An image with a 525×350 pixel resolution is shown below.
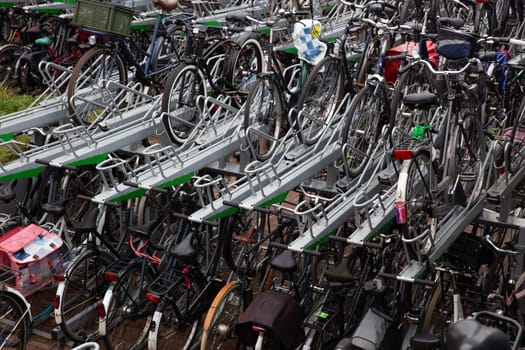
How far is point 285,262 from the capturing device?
21.6 feet

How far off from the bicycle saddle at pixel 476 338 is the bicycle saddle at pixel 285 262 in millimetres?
1915

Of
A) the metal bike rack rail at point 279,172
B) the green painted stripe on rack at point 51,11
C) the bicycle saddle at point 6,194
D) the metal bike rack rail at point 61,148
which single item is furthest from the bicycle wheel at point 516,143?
the green painted stripe on rack at point 51,11

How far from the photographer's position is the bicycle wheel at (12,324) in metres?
6.86

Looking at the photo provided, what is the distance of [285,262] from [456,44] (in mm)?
2404

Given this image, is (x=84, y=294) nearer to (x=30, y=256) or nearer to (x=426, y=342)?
(x=30, y=256)

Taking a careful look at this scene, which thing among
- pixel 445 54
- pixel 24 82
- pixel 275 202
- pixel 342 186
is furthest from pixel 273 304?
pixel 24 82

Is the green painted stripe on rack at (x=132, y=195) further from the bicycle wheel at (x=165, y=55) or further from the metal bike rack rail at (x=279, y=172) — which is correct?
the bicycle wheel at (x=165, y=55)

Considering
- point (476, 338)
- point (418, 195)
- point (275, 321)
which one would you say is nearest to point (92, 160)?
point (275, 321)

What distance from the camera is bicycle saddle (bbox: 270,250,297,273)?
655 cm

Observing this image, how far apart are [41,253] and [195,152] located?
1.68 metres

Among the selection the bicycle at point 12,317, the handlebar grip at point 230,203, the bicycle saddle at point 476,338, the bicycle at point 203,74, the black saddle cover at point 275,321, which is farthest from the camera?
the bicycle at point 203,74

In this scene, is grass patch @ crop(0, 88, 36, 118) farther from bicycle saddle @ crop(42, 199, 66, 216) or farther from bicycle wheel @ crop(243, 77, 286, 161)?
bicycle wheel @ crop(243, 77, 286, 161)

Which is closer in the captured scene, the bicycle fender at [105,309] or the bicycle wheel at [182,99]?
the bicycle fender at [105,309]

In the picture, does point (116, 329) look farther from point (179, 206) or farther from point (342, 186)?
point (342, 186)
